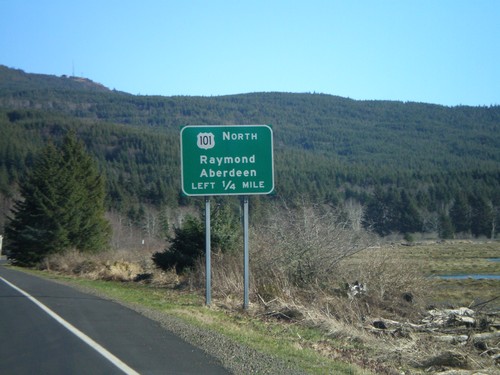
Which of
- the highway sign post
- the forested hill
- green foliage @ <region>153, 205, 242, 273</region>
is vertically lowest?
green foliage @ <region>153, 205, 242, 273</region>

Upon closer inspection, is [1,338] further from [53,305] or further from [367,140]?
[367,140]

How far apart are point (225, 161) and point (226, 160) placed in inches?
1.4

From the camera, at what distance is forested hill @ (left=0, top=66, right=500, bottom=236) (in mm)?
61219

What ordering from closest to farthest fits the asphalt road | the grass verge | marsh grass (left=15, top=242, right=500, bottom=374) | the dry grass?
the asphalt road → the grass verge → marsh grass (left=15, top=242, right=500, bottom=374) → the dry grass

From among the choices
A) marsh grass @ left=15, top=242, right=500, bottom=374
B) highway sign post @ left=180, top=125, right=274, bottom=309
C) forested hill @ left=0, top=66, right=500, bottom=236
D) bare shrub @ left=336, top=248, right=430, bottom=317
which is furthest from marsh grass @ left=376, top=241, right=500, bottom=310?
highway sign post @ left=180, top=125, right=274, bottom=309

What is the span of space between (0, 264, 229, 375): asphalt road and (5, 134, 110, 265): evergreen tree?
104 ft

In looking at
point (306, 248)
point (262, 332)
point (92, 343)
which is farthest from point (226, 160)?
point (92, 343)

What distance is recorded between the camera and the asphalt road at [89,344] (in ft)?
26.6

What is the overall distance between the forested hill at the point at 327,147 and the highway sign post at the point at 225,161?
610 cm

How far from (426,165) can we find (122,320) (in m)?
98.9

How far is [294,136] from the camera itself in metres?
141

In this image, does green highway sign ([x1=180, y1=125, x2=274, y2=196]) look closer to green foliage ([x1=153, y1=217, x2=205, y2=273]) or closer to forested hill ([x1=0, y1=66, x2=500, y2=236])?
forested hill ([x1=0, y1=66, x2=500, y2=236])

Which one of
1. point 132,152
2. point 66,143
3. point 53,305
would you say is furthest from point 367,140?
point 53,305

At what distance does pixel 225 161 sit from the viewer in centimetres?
1539
